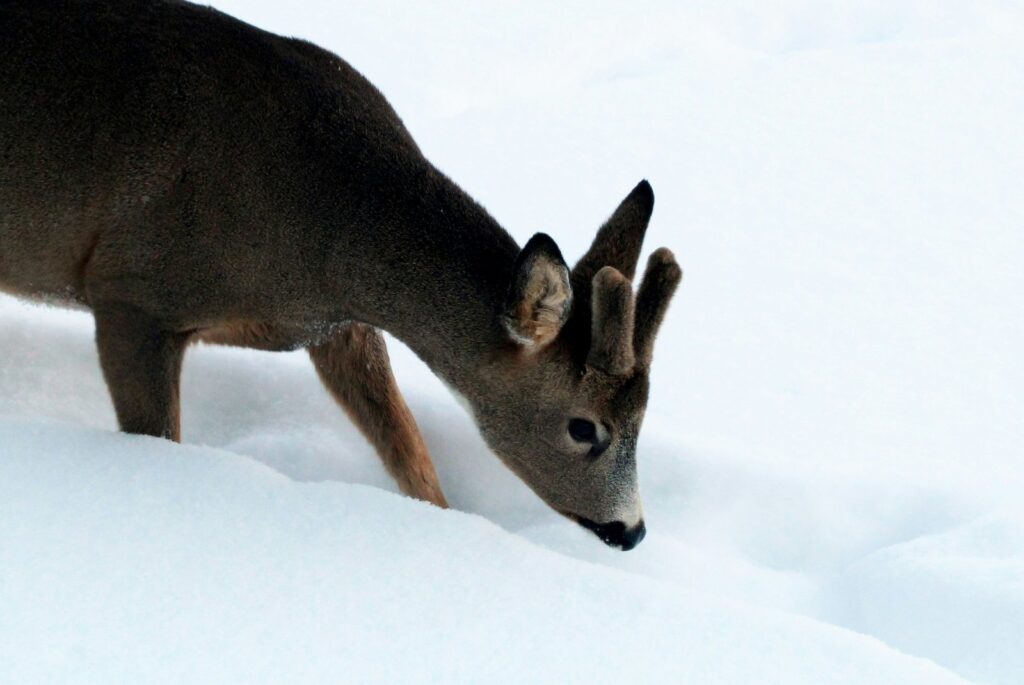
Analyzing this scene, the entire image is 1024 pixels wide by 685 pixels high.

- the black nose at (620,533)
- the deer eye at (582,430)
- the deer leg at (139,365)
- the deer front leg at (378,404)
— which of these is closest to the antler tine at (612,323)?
the deer eye at (582,430)

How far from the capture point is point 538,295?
3.28m

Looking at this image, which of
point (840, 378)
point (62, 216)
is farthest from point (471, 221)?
point (840, 378)

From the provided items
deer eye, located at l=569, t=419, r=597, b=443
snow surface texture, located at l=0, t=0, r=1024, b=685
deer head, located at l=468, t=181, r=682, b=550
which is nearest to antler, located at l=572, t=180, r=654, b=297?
deer head, located at l=468, t=181, r=682, b=550

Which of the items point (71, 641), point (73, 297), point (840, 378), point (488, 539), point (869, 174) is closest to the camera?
point (71, 641)

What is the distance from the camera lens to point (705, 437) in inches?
167

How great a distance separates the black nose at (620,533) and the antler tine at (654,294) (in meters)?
0.51

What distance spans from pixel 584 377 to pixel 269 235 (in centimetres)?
102

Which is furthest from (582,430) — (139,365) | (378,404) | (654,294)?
(139,365)

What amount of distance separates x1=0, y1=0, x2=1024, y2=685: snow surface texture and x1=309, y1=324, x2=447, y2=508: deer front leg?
17 centimetres

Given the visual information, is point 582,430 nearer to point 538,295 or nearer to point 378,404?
point 538,295

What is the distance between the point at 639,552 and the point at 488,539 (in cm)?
89

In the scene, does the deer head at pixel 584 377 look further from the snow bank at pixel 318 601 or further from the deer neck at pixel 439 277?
the snow bank at pixel 318 601

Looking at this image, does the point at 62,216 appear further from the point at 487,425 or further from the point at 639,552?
the point at 639,552

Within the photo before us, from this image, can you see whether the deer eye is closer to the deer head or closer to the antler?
the deer head
